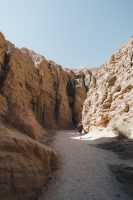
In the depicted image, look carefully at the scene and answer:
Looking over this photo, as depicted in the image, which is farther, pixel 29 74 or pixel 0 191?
pixel 29 74

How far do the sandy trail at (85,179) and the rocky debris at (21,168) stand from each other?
777 mm

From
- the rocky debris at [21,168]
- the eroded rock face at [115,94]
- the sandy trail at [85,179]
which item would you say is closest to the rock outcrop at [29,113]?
the rocky debris at [21,168]

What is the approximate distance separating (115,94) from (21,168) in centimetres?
1562

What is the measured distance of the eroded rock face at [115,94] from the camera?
20.9 meters

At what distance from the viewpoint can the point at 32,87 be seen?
1316 inches

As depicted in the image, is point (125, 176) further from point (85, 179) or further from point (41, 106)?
point (41, 106)

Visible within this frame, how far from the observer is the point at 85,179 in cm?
1242

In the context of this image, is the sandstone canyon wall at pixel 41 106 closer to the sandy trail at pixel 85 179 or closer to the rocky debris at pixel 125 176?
the sandy trail at pixel 85 179

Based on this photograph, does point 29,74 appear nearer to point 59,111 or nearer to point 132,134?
point 59,111

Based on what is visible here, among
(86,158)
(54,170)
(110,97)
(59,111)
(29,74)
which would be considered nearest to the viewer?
(54,170)

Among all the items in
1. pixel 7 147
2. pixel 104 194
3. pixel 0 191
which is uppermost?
pixel 7 147

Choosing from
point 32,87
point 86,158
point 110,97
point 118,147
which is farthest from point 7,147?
point 32,87

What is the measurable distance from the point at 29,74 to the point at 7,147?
2424 cm

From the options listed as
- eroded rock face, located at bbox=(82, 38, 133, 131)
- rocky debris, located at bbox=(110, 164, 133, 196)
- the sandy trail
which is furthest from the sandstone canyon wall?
rocky debris, located at bbox=(110, 164, 133, 196)
